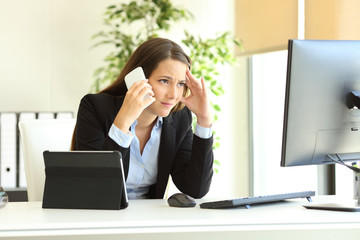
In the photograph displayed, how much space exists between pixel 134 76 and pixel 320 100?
706 millimetres

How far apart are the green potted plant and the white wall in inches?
4.2

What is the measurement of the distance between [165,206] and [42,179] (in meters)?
0.71

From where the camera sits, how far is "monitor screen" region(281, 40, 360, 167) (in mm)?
1637

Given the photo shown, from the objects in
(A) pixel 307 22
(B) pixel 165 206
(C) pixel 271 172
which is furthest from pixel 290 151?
(C) pixel 271 172

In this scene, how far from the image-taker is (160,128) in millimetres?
2281

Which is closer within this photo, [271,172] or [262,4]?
[262,4]

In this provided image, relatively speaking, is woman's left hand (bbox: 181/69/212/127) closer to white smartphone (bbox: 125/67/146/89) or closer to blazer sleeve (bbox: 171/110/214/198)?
blazer sleeve (bbox: 171/110/214/198)

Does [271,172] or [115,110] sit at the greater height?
[115,110]

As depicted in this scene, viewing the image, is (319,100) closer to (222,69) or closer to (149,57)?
(149,57)

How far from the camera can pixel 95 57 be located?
444cm

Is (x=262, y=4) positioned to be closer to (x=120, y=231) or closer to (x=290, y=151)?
(x=290, y=151)

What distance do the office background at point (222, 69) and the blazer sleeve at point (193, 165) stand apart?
5.96 ft

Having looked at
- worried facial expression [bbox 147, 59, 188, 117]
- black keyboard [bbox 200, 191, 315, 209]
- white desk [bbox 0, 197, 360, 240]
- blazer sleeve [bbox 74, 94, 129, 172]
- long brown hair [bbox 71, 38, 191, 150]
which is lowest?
white desk [bbox 0, 197, 360, 240]

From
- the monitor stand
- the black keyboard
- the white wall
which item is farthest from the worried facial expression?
the white wall
